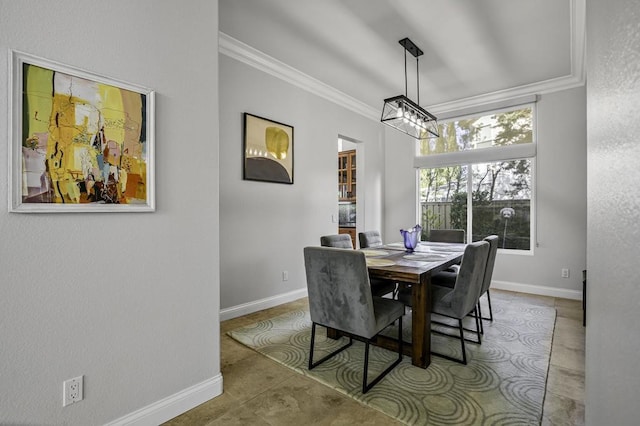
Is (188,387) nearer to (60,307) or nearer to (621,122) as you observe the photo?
(60,307)

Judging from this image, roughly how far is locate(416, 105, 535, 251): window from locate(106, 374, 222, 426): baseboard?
412 cm

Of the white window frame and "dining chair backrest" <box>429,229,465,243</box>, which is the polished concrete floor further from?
the white window frame

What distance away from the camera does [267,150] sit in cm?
358

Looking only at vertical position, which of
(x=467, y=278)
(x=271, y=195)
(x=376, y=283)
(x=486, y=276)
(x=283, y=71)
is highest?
(x=283, y=71)

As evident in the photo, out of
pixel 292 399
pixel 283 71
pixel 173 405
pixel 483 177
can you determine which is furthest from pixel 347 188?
pixel 173 405

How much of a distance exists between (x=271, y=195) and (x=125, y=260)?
85.0 inches

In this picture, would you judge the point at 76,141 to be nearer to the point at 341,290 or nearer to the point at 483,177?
the point at 341,290

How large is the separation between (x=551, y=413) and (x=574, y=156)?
3423mm

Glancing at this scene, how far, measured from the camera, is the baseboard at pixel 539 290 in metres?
3.95

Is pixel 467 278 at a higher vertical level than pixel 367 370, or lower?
higher

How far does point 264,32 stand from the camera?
9.85ft

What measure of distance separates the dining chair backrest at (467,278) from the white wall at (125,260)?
1.66 meters

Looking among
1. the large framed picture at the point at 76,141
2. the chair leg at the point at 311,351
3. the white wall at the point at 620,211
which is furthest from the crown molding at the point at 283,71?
the white wall at the point at 620,211

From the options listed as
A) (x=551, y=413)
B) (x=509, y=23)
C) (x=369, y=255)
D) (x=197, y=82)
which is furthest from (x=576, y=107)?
(x=197, y=82)
